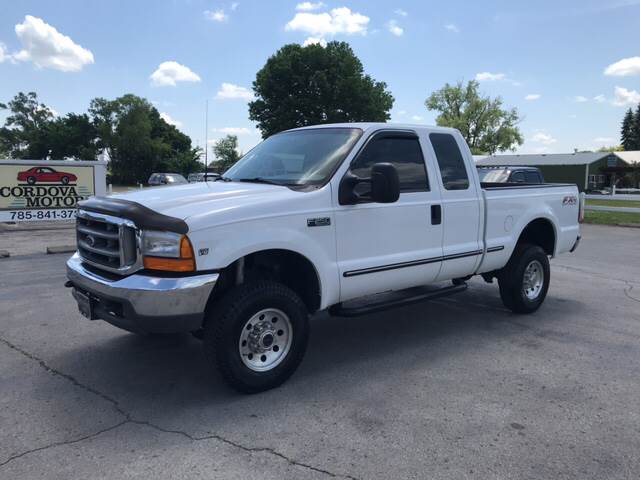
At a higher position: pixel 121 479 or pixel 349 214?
pixel 349 214

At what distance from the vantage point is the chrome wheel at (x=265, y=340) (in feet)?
13.0

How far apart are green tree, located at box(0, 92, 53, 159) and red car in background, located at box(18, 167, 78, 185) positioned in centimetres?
7564

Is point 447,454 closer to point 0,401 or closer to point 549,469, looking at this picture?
point 549,469

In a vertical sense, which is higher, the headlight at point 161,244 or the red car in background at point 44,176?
the red car in background at point 44,176

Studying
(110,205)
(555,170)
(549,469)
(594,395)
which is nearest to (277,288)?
(110,205)

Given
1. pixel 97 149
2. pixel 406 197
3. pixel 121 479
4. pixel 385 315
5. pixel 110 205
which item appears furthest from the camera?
pixel 97 149

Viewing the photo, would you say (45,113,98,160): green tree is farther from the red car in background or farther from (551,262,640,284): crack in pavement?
(551,262,640,284): crack in pavement

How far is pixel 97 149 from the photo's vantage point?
3034 inches

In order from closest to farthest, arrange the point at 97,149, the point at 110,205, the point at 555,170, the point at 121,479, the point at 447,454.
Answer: the point at 121,479
the point at 447,454
the point at 110,205
the point at 555,170
the point at 97,149

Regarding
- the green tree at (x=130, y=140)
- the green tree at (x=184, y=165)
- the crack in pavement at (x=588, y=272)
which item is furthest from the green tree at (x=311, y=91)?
the crack in pavement at (x=588, y=272)

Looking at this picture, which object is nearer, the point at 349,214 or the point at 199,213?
the point at 199,213

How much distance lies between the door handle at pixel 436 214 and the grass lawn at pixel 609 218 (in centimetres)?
1471

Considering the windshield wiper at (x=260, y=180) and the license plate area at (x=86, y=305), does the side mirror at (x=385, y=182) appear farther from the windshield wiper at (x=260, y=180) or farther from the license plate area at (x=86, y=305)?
the license plate area at (x=86, y=305)

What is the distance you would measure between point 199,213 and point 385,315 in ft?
10.7
